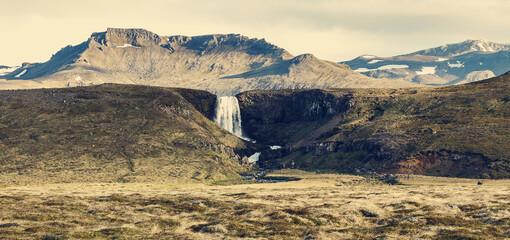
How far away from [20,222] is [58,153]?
363 ft

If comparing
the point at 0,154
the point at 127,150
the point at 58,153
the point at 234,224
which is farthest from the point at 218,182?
the point at 234,224

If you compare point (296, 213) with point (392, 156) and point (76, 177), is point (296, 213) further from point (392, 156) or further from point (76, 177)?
point (392, 156)

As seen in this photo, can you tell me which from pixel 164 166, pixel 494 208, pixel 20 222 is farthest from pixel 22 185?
pixel 494 208

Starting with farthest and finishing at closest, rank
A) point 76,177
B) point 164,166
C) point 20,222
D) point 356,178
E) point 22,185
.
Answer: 1. point 164,166
2. point 356,178
3. point 76,177
4. point 22,185
5. point 20,222

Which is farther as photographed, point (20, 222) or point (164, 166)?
point (164, 166)

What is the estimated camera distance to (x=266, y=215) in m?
89.9

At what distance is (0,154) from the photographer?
577 ft

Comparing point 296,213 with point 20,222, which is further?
point 296,213

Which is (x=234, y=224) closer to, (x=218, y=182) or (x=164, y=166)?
(x=218, y=182)

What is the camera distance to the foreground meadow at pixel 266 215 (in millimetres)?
73375

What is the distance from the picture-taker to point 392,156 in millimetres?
190375

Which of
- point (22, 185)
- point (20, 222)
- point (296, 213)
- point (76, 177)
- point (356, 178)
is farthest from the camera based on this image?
point (356, 178)

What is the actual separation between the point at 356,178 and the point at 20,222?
118612 mm

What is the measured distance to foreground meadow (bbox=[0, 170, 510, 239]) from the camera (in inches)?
2889
